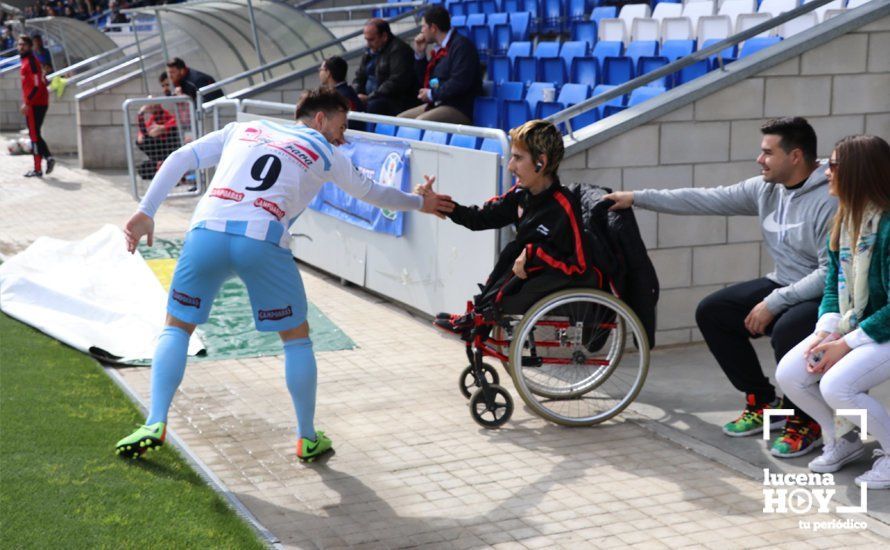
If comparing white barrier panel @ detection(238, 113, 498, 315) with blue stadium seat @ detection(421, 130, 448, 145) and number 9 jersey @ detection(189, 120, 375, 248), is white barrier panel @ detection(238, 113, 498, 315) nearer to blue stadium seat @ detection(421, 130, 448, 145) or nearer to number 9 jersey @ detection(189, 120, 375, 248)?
blue stadium seat @ detection(421, 130, 448, 145)

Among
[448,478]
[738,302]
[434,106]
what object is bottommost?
[448,478]

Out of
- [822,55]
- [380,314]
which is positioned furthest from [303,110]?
[822,55]

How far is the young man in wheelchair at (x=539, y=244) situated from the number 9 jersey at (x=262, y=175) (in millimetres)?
1036

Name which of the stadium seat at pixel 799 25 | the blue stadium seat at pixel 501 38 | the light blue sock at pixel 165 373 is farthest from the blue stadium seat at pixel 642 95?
the light blue sock at pixel 165 373

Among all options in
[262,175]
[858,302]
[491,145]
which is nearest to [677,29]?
[491,145]

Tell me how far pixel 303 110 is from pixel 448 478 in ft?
6.29

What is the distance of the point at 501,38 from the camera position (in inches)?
502

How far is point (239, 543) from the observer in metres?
4.33

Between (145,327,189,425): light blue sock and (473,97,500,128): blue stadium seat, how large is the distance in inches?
246

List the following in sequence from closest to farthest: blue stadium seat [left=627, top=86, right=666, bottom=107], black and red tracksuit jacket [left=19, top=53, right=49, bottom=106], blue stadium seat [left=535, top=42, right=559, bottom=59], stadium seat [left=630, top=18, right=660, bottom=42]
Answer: blue stadium seat [left=627, top=86, right=666, bottom=107], stadium seat [left=630, top=18, right=660, bottom=42], blue stadium seat [left=535, top=42, right=559, bottom=59], black and red tracksuit jacket [left=19, top=53, right=49, bottom=106]

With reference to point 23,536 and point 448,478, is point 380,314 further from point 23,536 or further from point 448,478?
point 23,536

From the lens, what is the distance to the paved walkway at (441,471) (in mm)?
4543

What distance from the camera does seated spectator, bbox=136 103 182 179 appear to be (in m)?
14.9

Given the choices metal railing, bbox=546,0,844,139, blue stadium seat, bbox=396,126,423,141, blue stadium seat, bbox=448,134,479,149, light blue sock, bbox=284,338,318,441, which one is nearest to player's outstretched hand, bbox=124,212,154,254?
light blue sock, bbox=284,338,318,441
